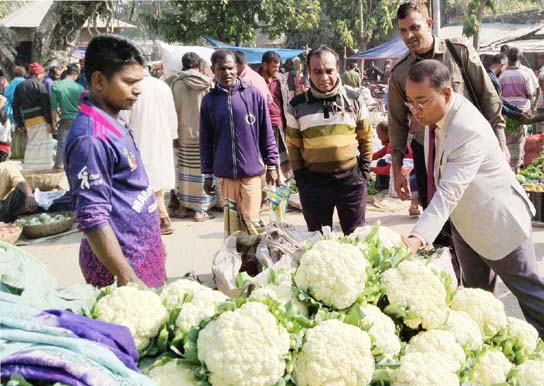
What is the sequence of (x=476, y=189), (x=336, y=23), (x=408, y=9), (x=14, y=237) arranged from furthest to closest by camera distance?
(x=336, y=23) → (x=14, y=237) → (x=408, y=9) → (x=476, y=189)

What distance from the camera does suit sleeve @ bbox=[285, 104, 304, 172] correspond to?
414cm

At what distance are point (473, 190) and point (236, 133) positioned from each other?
2386 millimetres

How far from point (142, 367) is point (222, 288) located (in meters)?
2.18

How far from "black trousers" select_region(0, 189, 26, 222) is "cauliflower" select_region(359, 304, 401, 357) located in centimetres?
589

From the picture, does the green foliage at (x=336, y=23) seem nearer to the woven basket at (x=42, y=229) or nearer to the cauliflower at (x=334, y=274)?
the woven basket at (x=42, y=229)

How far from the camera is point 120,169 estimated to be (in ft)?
7.86

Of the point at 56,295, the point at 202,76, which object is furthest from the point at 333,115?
the point at 202,76

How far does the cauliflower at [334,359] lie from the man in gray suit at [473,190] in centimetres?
103

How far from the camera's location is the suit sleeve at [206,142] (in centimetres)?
501

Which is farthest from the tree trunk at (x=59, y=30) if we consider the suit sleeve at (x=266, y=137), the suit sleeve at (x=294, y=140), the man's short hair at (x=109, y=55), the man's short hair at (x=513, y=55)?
the man's short hair at (x=109, y=55)

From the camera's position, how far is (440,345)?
74.5 inches

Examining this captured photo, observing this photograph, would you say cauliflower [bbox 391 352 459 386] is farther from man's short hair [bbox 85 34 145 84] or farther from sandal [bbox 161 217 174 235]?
sandal [bbox 161 217 174 235]

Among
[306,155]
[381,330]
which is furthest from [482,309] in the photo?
[306,155]

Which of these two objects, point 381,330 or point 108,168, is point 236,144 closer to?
point 108,168
